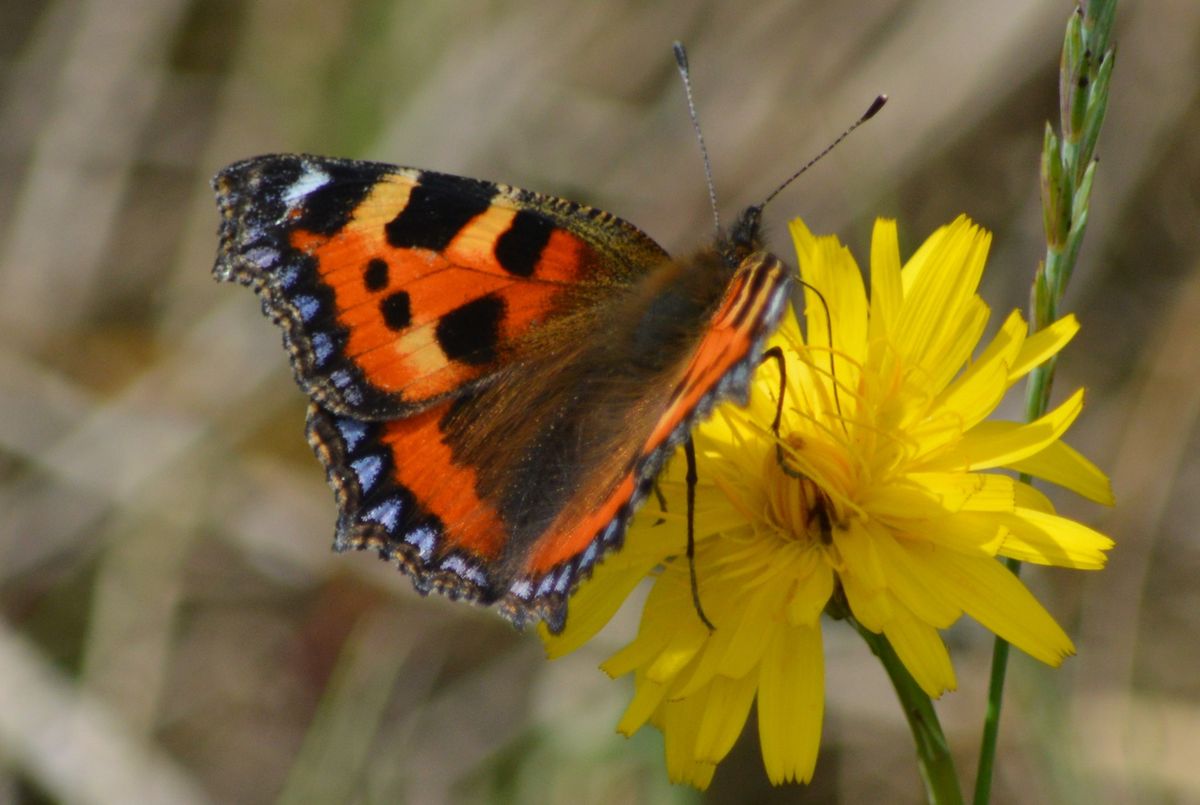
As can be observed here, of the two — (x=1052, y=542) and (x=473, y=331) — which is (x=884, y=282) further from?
(x=473, y=331)

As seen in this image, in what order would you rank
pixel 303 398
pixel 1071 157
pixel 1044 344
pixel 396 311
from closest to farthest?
pixel 1071 157 → pixel 1044 344 → pixel 396 311 → pixel 303 398

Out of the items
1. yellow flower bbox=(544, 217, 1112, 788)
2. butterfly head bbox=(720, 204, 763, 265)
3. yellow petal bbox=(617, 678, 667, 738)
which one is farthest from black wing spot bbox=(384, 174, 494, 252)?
yellow petal bbox=(617, 678, 667, 738)

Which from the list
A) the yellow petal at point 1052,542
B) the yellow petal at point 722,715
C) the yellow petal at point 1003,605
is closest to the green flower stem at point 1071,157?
the yellow petal at point 1003,605

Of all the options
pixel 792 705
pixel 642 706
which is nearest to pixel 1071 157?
pixel 792 705

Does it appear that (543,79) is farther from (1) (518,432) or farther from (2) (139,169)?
(1) (518,432)

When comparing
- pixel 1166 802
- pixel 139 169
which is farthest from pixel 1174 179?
pixel 139 169

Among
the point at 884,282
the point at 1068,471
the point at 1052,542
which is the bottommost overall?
the point at 1052,542

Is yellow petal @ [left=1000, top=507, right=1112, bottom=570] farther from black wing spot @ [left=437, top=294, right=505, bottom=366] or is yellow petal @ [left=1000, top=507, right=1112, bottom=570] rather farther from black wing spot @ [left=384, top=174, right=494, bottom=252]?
black wing spot @ [left=384, top=174, right=494, bottom=252]
